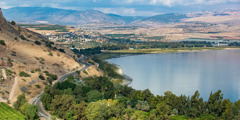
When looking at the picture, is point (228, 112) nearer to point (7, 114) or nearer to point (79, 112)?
point (79, 112)

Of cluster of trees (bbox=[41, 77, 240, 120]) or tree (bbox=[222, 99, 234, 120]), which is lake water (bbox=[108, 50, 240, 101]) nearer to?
cluster of trees (bbox=[41, 77, 240, 120])

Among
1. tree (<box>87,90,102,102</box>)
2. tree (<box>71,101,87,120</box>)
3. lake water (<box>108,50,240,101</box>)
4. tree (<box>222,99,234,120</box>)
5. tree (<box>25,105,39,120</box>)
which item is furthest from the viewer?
lake water (<box>108,50,240,101</box>)

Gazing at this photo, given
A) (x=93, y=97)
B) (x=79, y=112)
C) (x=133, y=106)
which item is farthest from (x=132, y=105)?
(x=79, y=112)

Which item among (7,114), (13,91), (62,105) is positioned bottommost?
A: (62,105)

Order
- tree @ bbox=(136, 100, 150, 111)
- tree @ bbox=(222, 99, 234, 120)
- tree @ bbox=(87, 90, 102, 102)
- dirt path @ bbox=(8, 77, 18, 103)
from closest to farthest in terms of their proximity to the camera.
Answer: tree @ bbox=(222, 99, 234, 120) → tree @ bbox=(136, 100, 150, 111) → dirt path @ bbox=(8, 77, 18, 103) → tree @ bbox=(87, 90, 102, 102)

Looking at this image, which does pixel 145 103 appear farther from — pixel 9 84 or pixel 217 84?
pixel 217 84

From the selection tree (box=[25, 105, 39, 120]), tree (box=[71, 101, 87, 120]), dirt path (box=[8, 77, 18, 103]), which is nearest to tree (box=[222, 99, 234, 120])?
tree (box=[71, 101, 87, 120])
